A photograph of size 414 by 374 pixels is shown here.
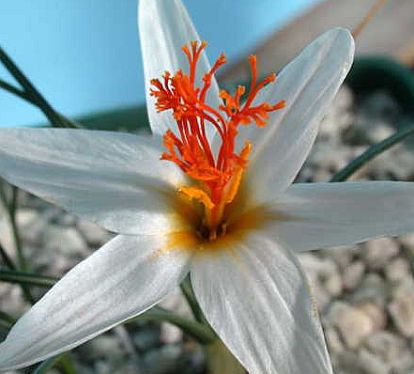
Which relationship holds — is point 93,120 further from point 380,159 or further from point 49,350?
point 49,350

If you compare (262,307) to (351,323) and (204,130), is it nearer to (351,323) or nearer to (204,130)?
(204,130)

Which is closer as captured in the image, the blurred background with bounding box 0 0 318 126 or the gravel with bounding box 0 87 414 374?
the gravel with bounding box 0 87 414 374

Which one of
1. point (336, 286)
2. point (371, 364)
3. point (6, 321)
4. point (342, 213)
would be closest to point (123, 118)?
point (336, 286)

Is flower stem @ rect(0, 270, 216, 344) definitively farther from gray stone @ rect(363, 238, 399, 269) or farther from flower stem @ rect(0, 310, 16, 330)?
gray stone @ rect(363, 238, 399, 269)

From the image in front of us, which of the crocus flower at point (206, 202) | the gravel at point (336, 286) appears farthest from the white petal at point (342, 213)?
the gravel at point (336, 286)

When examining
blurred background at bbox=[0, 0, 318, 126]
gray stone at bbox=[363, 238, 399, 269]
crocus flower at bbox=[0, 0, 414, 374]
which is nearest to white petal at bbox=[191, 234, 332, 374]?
crocus flower at bbox=[0, 0, 414, 374]

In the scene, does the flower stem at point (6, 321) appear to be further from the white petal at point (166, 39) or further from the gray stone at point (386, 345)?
the gray stone at point (386, 345)
